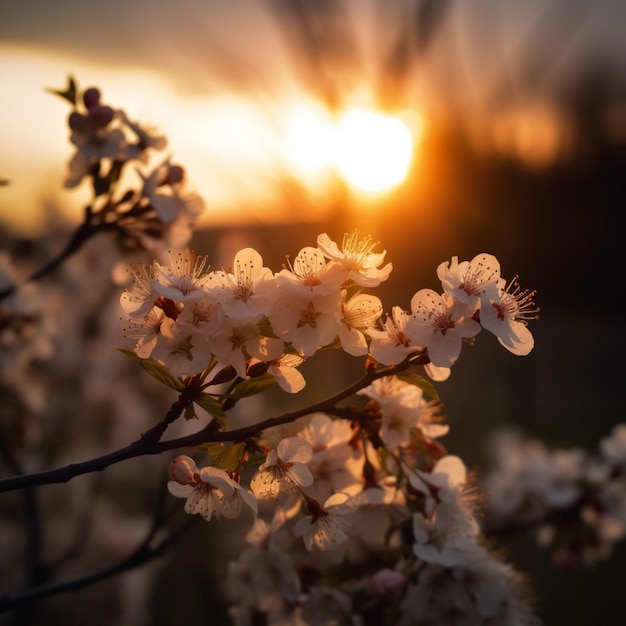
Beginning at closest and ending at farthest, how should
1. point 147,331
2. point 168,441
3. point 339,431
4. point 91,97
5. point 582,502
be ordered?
point 168,441
point 147,331
point 339,431
point 91,97
point 582,502

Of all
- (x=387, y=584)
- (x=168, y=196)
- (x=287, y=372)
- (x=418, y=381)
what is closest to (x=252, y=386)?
(x=287, y=372)

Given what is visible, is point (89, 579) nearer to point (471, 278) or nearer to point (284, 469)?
point (284, 469)

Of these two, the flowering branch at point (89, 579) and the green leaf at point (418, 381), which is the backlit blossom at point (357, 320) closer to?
the green leaf at point (418, 381)

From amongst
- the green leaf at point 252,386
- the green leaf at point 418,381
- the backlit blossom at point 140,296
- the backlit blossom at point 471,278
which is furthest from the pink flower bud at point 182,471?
the backlit blossom at point 471,278

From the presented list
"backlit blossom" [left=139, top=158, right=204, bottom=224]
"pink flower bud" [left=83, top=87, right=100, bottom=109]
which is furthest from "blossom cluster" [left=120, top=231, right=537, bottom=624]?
"pink flower bud" [left=83, top=87, right=100, bottom=109]

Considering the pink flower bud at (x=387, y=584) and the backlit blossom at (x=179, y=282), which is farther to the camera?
the pink flower bud at (x=387, y=584)
